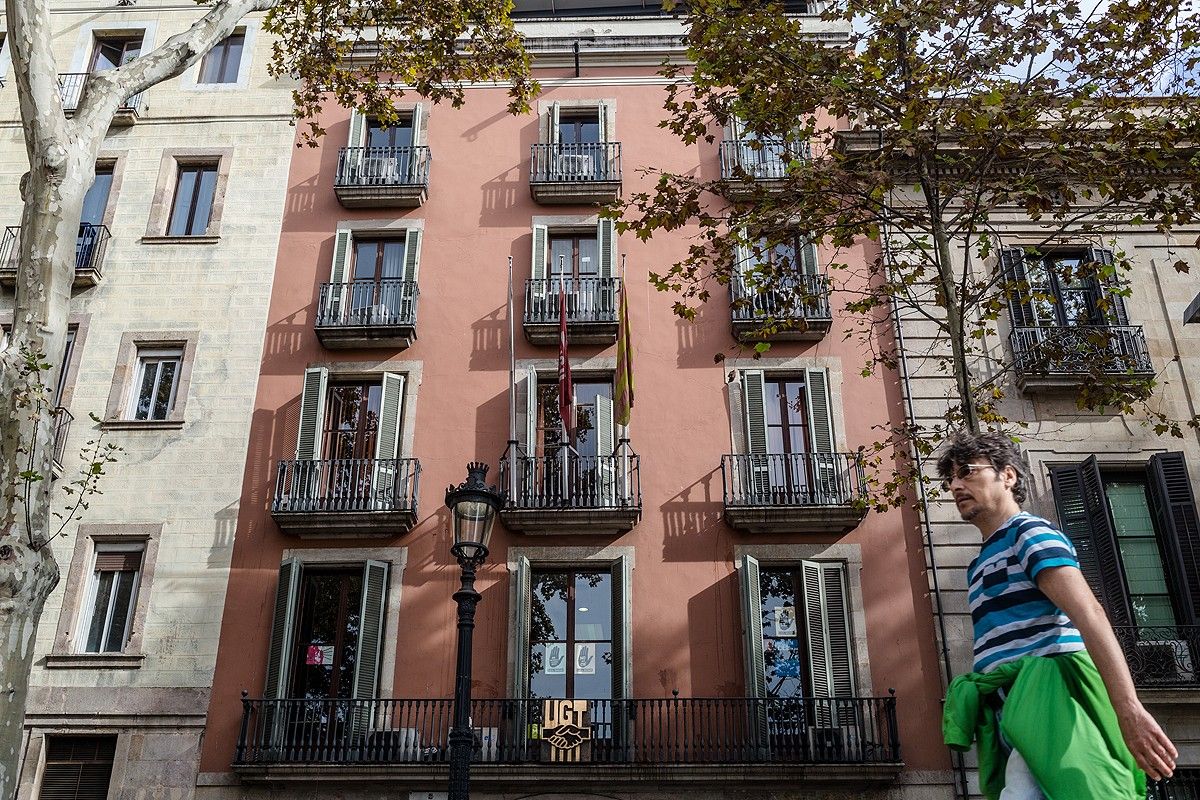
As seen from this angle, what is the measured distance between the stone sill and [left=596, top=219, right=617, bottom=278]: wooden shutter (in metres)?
9.16

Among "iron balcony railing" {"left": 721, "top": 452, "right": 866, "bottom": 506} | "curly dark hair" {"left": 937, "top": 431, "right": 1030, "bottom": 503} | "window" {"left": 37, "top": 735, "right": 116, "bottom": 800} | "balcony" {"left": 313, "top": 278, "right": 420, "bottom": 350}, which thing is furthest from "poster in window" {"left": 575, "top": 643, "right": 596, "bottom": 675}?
"curly dark hair" {"left": 937, "top": 431, "right": 1030, "bottom": 503}

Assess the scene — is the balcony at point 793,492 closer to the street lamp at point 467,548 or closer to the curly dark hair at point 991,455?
the street lamp at point 467,548

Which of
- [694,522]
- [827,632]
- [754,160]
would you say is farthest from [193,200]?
[827,632]

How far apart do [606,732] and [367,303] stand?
7.89 metres

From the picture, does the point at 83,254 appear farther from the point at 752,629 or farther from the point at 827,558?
the point at 827,558

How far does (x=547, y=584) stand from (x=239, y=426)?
218 inches

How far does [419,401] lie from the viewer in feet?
55.7

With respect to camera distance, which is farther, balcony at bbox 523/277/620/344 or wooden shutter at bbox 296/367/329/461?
balcony at bbox 523/277/620/344

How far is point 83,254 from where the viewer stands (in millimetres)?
18203

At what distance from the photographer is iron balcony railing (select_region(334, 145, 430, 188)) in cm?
1845

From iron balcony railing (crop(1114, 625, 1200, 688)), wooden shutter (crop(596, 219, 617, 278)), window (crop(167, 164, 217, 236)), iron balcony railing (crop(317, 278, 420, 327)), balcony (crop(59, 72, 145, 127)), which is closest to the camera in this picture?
iron balcony railing (crop(1114, 625, 1200, 688))

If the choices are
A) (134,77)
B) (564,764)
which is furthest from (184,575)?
(134,77)

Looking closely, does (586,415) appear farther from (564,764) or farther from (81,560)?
(81,560)

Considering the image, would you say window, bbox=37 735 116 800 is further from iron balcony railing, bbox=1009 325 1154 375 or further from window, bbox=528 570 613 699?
iron balcony railing, bbox=1009 325 1154 375
